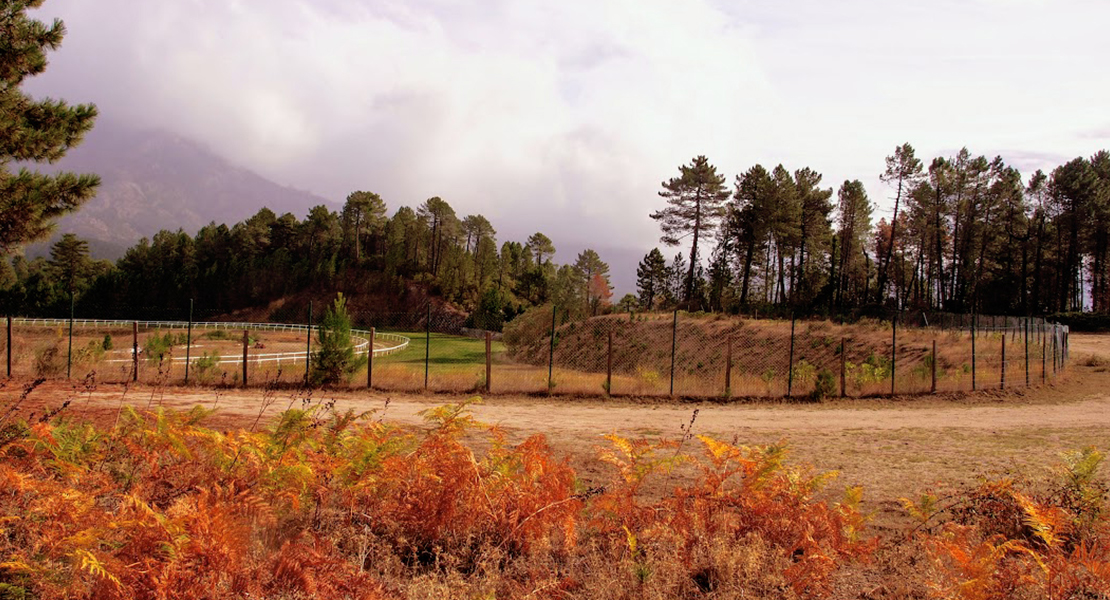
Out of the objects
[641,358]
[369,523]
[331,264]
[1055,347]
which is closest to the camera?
[369,523]

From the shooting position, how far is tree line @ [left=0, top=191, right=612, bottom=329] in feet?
357

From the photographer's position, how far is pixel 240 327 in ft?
214

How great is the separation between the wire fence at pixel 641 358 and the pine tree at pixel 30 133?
3.81m

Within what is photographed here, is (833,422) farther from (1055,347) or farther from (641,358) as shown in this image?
(641,358)

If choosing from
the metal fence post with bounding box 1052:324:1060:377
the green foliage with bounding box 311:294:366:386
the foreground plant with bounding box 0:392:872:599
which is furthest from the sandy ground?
the metal fence post with bounding box 1052:324:1060:377

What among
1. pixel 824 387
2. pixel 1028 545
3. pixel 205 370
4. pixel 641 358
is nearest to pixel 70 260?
pixel 641 358

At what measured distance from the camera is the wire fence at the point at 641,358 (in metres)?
18.1

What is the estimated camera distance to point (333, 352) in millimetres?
17688

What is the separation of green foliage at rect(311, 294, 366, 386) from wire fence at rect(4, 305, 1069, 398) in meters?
0.46

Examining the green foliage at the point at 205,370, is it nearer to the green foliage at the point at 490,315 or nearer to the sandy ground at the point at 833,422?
the sandy ground at the point at 833,422

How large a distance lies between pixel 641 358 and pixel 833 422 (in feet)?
71.4

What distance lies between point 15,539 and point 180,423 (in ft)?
6.69

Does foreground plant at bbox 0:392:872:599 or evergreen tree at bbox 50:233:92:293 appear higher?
evergreen tree at bbox 50:233:92:293

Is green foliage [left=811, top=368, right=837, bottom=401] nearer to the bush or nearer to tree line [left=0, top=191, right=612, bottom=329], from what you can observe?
the bush
